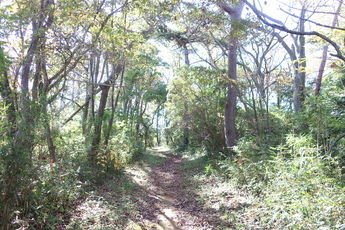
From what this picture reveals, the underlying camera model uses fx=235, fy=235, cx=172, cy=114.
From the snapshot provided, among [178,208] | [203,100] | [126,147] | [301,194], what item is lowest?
[178,208]

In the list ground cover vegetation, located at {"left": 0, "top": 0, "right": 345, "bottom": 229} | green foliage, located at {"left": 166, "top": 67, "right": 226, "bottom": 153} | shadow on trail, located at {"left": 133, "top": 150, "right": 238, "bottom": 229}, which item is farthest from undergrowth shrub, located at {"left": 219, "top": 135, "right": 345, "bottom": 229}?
green foliage, located at {"left": 166, "top": 67, "right": 226, "bottom": 153}

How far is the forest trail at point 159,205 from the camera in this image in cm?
447

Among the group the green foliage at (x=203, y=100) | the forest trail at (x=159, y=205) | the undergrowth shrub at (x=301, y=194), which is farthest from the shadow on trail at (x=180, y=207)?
the green foliage at (x=203, y=100)

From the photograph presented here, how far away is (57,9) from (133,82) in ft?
30.4

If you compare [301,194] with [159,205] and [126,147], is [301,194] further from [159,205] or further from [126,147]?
[126,147]

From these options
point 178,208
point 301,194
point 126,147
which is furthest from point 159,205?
point 126,147

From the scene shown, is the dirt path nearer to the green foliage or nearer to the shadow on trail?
the shadow on trail

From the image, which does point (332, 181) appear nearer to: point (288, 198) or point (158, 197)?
point (288, 198)

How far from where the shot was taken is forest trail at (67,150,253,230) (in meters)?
4.47

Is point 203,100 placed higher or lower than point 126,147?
higher

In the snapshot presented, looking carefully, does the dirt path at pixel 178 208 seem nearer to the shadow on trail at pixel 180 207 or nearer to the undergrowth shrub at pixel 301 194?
the shadow on trail at pixel 180 207

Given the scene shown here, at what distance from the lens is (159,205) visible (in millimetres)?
5906

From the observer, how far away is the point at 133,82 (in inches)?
597

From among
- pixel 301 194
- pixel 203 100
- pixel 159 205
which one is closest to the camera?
pixel 301 194
